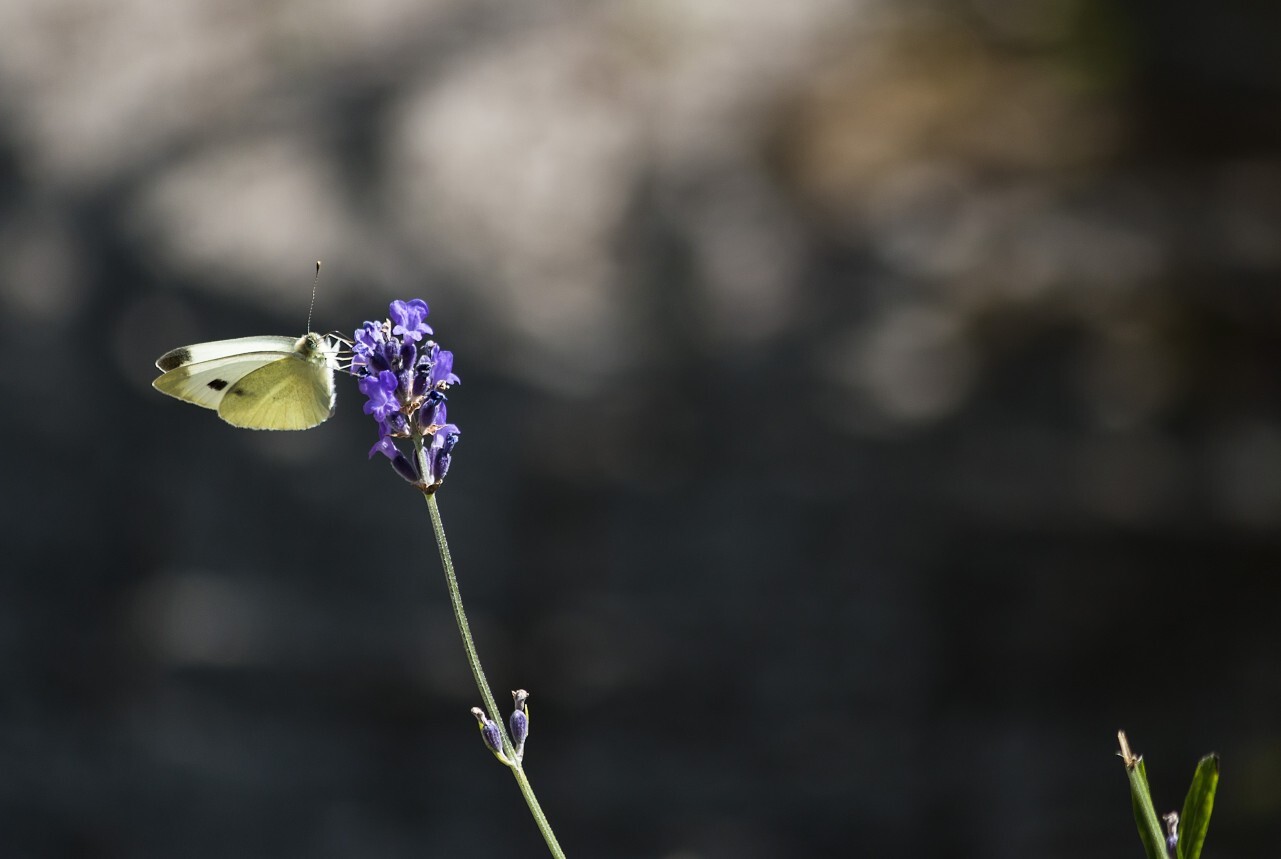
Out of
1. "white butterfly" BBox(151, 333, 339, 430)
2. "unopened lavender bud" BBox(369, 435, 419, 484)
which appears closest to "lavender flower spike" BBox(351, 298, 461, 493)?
"unopened lavender bud" BBox(369, 435, 419, 484)

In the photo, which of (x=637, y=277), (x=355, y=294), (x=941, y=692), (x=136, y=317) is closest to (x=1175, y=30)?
(x=637, y=277)

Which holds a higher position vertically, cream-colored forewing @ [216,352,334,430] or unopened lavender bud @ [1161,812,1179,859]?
cream-colored forewing @ [216,352,334,430]

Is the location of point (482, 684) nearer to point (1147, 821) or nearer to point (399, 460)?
point (399, 460)

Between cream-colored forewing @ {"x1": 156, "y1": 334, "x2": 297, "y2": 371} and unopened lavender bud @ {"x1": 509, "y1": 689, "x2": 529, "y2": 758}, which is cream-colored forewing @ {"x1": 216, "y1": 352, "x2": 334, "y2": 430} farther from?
unopened lavender bud @ {"x1": 509, "y1": 689, "x2": 529, "y2": 758}

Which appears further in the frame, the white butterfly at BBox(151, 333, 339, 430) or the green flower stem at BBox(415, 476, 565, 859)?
the white butterfly at BBox(151, 333, 339, 430)

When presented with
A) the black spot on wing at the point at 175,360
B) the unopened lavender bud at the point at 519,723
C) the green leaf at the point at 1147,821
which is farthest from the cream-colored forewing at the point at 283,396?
the green leaf at the point at 1147,821

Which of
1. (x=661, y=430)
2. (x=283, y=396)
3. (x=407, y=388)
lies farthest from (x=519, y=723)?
(x=661, y=430)
